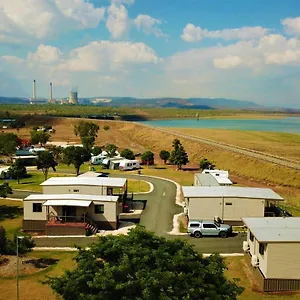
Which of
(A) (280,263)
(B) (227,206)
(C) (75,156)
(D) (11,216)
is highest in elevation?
(C) (75,156)

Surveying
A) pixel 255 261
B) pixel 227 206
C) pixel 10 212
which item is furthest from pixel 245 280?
pixel 10 212

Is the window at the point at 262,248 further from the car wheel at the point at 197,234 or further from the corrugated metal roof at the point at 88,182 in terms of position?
the corrugated metal roof at the point at 88,182

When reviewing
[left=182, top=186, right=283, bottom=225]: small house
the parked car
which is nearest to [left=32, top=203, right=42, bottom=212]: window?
[left=182, top=186, right=283, bottom=225]: small house

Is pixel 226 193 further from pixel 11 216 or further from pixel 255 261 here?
pixel 11 216

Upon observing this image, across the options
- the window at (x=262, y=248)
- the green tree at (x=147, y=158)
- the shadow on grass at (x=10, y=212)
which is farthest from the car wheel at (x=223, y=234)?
the green tree at (x=147, y=158)

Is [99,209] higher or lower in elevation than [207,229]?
higher

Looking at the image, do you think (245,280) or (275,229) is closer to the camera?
(245,280)

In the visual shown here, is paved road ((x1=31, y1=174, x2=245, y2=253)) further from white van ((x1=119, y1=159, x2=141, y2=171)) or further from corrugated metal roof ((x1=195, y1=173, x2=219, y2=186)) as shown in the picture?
white van ((x1=119, y1=159, x2=141, y2=171))
